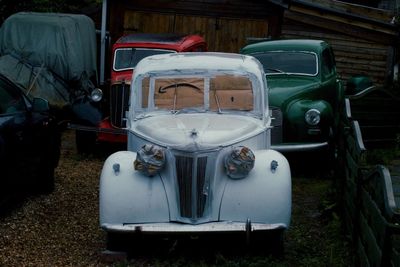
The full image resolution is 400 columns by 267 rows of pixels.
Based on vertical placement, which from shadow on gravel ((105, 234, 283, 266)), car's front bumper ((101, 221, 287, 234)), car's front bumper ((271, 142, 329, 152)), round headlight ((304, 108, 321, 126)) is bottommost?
car's front bumper ((271, 142, 329, 152))

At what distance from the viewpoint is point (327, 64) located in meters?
12.0

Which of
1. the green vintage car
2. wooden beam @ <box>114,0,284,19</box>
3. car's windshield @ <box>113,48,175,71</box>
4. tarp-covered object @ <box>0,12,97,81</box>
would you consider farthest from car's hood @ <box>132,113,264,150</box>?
wooden beam @ <box>114,0,284,19</box>

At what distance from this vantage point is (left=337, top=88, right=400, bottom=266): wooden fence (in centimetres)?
455

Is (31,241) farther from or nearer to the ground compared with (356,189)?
nearer to the ground

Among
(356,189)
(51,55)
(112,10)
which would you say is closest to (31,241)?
(356,189)

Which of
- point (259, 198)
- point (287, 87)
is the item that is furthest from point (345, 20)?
point (259, 198)

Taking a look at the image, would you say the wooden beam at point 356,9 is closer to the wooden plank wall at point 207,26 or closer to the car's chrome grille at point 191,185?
the wooden plank wall at point 207,26

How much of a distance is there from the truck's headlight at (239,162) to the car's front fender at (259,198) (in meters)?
0.06

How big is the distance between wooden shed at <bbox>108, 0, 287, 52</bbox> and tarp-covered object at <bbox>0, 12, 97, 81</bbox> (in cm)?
277

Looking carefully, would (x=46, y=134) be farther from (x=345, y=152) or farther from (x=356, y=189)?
(x=356, y=189)

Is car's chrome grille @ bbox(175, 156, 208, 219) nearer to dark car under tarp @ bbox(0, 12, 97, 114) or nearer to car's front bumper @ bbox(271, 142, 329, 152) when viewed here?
car's front bumper @ bbox(271, 142, 329, 152)

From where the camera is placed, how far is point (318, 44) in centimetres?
1205

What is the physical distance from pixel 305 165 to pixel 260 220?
15.7ft

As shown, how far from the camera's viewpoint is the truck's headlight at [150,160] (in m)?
6.48
